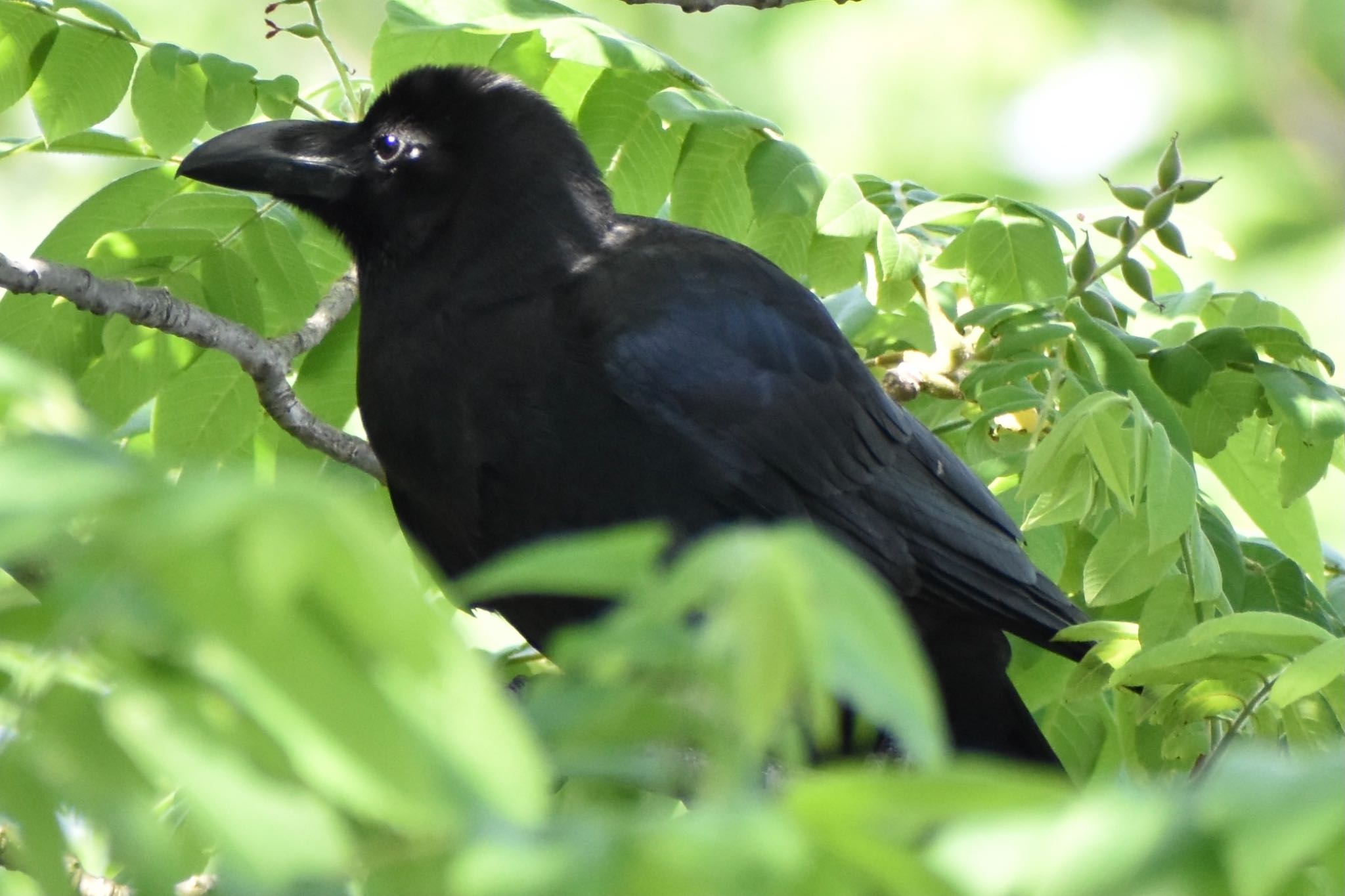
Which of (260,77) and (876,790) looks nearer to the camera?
(876,790)

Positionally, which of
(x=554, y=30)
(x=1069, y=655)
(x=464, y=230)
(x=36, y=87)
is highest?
(x=554, y=30)

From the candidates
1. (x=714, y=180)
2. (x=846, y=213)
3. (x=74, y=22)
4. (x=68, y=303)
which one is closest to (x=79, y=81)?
(x=74, y=22)

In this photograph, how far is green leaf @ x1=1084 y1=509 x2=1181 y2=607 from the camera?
2.62 meters

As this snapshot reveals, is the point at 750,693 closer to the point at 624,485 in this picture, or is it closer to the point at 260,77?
the point at 624,485

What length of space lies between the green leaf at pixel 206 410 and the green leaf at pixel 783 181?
1.06 metres

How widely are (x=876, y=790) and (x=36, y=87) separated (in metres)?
2.80

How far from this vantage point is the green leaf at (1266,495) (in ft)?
10.6

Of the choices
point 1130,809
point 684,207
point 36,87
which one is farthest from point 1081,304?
point 1130,809

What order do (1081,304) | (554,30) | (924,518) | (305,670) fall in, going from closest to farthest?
1. (305,670)
2. (554,30)
3. (1081,304)
4. (924,518)

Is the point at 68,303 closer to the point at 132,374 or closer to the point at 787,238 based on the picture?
the point at 132,374

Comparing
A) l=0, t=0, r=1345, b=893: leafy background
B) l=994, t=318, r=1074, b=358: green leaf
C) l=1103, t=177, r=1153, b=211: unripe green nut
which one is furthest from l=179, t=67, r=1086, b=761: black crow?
l=1103, t=177, r=1153, b=211: unripe green nut

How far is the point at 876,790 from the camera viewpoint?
86cm

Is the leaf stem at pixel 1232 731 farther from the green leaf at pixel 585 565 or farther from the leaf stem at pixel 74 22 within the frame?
the leaf stem at pixel 74 22

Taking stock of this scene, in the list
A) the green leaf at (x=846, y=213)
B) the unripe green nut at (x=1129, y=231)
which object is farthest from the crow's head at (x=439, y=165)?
the unripe green nut at (x=1129, y=231)
